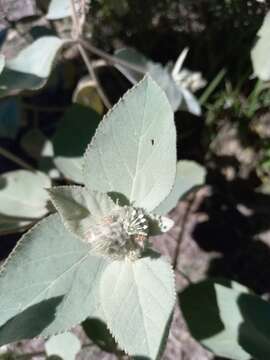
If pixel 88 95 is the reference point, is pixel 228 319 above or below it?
below

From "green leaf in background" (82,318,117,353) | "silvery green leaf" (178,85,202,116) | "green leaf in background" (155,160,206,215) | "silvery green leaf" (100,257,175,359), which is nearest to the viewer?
"silvery green leaf" (100,257,175,359)

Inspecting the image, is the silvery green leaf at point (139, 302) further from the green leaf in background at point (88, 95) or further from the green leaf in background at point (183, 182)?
the green leaf in background at point (88, 95)

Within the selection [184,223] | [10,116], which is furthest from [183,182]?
[10,116]

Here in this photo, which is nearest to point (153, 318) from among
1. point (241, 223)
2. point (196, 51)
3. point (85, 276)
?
point (85, 276)

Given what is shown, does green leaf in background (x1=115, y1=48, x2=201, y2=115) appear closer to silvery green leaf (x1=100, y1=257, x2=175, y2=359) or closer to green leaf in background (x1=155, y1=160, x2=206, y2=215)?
green leaf in background (x1=155, y1=160, x2=206, y2=215)

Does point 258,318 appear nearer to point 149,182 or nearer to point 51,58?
point 149,182

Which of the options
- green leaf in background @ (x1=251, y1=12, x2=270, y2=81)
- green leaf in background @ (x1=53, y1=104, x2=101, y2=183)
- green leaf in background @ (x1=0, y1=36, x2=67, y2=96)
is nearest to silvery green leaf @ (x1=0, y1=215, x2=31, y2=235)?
green leaf in background @ (x1=53, y1=104, x2=101, y2=183)

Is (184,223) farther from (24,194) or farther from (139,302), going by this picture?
(139,302)
